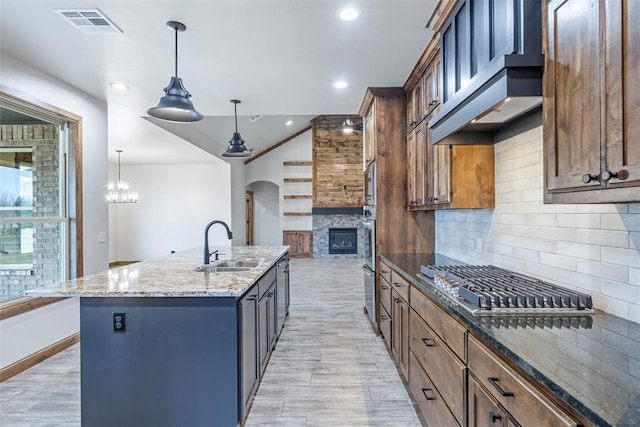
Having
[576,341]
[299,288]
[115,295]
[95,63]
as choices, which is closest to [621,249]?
[576,341]

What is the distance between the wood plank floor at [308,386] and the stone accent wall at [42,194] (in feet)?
2.80

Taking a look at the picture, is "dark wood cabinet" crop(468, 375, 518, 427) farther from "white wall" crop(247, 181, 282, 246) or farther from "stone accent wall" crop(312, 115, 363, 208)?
"white wall" crop(247, 181, 282, 246)

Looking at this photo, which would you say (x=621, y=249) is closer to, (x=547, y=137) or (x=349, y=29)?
(x=547, y=137)

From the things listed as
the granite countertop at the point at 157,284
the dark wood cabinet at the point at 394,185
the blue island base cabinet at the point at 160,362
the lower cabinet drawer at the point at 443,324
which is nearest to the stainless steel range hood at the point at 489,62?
the lower cabinet drawer at the point at 443,324

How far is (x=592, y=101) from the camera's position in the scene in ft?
A: 3.52

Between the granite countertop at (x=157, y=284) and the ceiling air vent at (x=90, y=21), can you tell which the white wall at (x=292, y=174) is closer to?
the granite countertop at (x=157, y=284)

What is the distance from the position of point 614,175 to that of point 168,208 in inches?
388

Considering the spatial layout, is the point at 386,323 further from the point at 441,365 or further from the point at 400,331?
the point at 441,365

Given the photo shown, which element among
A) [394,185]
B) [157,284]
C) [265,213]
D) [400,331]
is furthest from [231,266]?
[265,213]

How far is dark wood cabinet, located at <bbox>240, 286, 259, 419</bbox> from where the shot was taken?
2.04 metres

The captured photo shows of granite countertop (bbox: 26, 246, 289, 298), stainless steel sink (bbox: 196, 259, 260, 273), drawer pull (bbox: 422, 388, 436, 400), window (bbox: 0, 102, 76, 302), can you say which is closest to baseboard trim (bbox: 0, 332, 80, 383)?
window (bbox: 0, 102, 76, 302)

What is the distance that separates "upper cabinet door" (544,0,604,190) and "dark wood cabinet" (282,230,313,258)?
9.58 m

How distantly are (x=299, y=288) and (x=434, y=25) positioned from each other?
16.0 feet

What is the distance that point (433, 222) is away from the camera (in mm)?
3703
